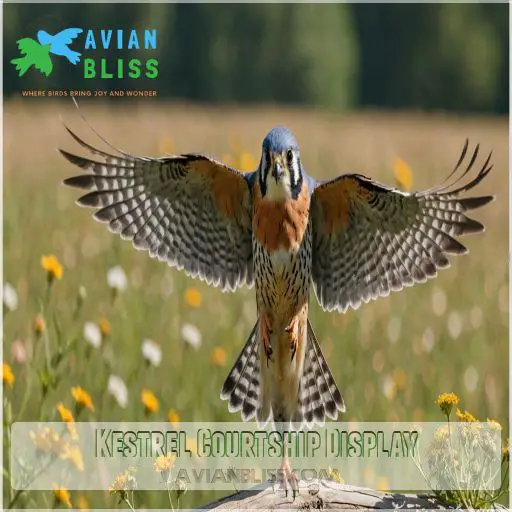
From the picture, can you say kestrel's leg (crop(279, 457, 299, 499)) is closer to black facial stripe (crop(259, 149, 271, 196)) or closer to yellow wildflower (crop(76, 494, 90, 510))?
yellow wildflower (crop(76, 494, 90, 510))

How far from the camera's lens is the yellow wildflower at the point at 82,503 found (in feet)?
15.8

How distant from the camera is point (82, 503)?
4809mm

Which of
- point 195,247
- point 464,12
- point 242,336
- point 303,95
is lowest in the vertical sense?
point 242,336

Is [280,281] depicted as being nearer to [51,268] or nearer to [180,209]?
[180,209]

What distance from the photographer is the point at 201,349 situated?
6.91m

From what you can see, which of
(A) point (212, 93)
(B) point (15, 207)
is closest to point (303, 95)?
(A) point (212, 93)

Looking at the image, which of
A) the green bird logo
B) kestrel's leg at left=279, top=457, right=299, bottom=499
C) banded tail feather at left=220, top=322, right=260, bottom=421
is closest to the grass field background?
banded tail feather at left=220, top=322, right=260, bottom=421

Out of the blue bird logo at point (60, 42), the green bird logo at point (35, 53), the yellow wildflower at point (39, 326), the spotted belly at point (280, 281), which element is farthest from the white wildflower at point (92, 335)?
the blue bird logo at point (60, 42)

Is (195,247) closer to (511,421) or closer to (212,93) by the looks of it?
(511,421)

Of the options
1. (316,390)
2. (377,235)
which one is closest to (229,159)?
(377,235)

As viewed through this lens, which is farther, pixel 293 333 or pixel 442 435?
pixel 293 333

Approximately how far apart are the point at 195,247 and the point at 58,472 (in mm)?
1288

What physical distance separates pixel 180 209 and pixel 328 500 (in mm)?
1973

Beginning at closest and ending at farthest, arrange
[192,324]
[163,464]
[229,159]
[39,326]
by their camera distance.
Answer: [163,464] < [39,326] < [192,324] < [229,159]
